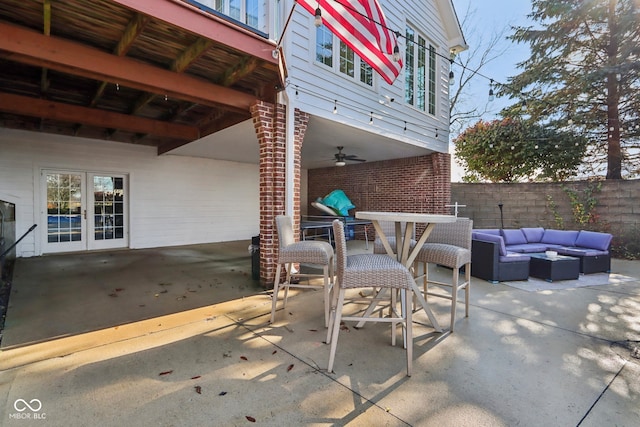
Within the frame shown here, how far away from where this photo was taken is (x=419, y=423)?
62.2 inches

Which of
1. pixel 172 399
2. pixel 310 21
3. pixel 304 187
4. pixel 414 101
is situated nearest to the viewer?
pixel 172 399

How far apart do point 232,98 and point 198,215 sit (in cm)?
524

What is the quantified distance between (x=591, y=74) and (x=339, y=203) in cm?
691

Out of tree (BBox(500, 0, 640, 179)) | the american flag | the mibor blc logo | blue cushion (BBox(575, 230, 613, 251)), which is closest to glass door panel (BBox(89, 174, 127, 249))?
the mibor blc logo

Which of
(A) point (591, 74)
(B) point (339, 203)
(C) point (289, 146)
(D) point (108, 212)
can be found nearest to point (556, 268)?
(C) point (289, 146)

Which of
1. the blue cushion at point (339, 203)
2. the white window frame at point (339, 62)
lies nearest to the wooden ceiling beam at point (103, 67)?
the white window frame at point (339, 62)

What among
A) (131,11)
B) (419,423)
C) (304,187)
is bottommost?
(419,423)

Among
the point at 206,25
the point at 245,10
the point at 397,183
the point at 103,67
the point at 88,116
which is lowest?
the point at 397,183

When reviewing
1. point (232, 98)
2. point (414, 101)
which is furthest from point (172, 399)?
point (414, 101)

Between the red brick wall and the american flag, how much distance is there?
4.15 m

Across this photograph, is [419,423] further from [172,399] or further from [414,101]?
[414,101]

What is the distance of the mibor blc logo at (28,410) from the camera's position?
1615mm

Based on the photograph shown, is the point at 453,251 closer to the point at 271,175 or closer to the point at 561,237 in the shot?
the point at 271,175

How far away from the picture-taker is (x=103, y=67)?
3.03 meters
